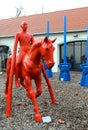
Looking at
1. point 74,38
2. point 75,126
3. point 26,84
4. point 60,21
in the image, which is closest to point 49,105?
point 26,84

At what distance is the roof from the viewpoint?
2049 cm

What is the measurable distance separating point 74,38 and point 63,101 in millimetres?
12692

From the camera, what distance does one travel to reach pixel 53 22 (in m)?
22.4

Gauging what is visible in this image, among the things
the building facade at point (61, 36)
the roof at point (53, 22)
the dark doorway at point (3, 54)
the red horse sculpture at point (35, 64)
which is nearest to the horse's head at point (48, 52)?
the red horse sculpture at point (35, 64)

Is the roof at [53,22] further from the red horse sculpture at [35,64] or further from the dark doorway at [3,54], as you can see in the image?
the red horse sculpture at [35,64]

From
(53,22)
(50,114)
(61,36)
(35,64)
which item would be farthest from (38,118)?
(53,22)

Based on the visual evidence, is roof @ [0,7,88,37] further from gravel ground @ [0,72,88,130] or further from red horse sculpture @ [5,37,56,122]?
red horse sculpture @ [5,37,56,122]

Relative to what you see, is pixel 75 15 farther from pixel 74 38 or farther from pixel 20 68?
pixel 20 68

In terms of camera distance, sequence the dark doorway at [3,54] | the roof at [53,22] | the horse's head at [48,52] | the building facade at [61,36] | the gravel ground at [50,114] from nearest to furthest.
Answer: the horse's head at [48,52]
the gravel ground at [50,114]
the building facade at [61,36]
the roof at [53,22]
the dark doorway at [3,54]

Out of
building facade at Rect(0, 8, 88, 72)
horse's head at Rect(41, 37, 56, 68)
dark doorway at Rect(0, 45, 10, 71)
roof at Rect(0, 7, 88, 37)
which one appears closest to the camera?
horse's head at Rect(41, 37, 56, 68)

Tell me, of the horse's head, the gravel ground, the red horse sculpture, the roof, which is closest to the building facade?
the roof

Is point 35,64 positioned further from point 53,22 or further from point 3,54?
point 3,54

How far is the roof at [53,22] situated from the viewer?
2049cm

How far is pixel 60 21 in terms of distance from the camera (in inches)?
869
